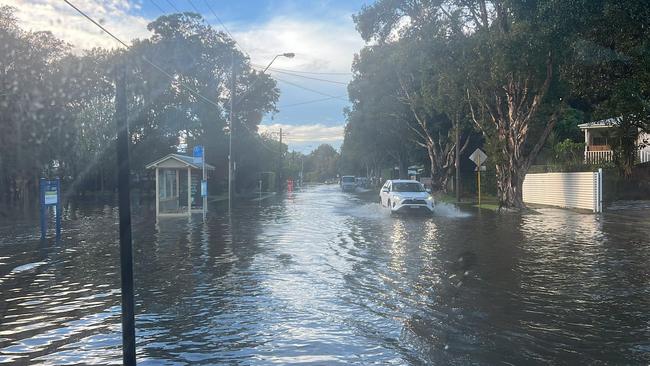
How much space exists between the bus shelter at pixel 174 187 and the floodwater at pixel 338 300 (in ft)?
34.4

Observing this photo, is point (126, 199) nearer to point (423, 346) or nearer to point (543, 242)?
point (423, 346)

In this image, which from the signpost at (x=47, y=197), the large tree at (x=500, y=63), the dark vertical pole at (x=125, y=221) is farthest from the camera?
the large tree at (x=500, y=63)

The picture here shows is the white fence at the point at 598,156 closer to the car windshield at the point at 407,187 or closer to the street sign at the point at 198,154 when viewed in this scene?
the car windshield at the point at 407,187

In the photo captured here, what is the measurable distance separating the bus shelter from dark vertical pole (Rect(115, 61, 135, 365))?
73.7 ft

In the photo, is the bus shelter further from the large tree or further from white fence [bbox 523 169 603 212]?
white fence [bbox 523 169 603 212]

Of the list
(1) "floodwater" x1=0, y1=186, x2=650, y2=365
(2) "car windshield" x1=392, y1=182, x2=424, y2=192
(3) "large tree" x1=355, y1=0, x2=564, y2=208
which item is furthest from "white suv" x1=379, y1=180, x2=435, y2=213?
(1) "floodwater" x1=0, y1=186, x2=650, y2=365

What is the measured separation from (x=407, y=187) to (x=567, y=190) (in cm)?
778

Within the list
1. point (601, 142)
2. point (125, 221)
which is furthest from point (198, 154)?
point (601, 142)

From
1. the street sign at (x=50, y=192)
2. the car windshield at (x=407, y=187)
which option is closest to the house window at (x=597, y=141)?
the car windshield at (x=407, y=187)

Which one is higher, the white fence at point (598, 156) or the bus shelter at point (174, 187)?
the white fence at point (598, 156)

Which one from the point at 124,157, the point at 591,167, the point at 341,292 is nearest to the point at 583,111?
the point at 591,167

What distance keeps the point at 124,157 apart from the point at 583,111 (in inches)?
2129

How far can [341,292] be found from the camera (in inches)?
342

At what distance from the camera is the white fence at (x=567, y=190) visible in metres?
25.2
